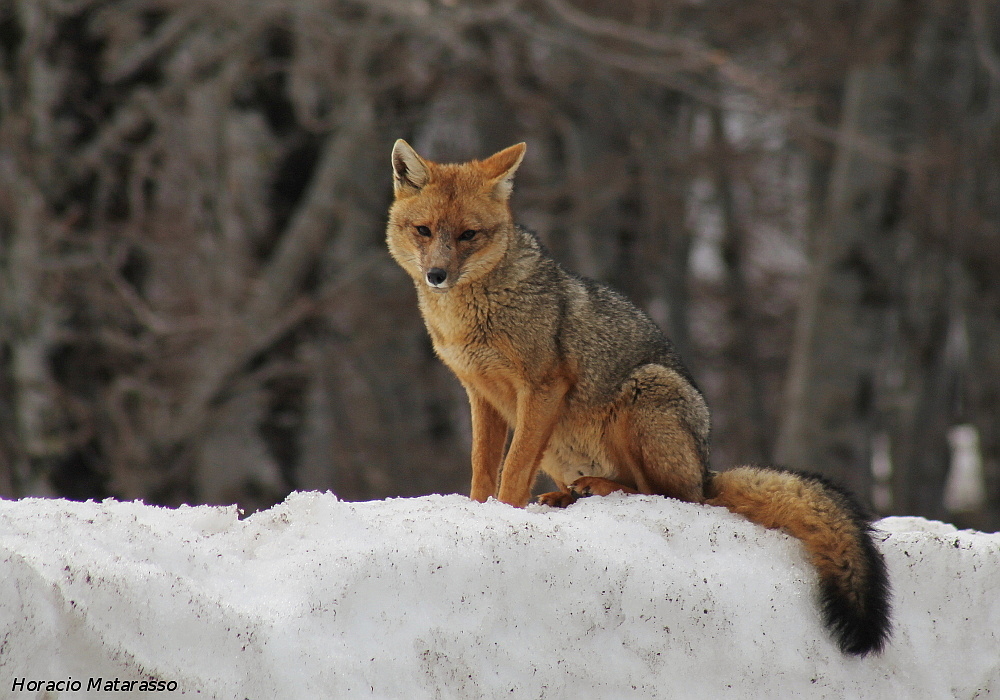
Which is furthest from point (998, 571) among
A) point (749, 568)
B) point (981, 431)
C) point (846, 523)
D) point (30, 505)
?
point (981, 431)

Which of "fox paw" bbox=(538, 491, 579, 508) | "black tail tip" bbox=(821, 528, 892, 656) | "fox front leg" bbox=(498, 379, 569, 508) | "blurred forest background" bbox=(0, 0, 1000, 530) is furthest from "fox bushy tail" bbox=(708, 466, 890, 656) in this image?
"blurred forest background" bbox=(0, 0, 1000, 530)

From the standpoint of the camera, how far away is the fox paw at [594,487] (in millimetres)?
5375

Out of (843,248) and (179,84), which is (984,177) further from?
(179,84)

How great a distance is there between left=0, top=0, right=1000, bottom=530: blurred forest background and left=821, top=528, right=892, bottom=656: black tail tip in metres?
6.51

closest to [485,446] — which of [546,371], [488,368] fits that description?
[488,368]

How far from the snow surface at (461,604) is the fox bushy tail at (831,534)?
9 cm

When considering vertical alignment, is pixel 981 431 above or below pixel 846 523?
below

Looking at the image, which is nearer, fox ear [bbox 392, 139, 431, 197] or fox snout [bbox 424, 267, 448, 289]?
fox snout [bbox 424, 267, 448, 289]

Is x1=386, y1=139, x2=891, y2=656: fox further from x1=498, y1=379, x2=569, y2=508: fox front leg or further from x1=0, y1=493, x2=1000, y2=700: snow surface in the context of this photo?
x1=0, y1=493, x2=1000, y2=700: snow surface

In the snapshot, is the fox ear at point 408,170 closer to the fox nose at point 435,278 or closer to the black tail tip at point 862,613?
the fox nose at point 435,278

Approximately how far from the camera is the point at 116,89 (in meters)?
11.9

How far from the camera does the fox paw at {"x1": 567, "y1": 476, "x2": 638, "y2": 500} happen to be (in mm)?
5375

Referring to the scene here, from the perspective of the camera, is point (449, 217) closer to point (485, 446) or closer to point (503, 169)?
point (503, 169)

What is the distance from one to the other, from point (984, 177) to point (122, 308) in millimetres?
14220
